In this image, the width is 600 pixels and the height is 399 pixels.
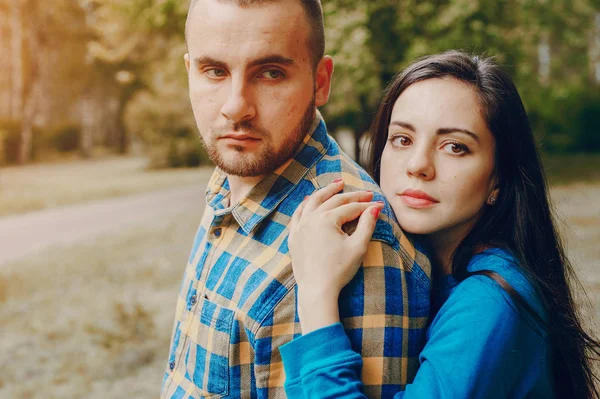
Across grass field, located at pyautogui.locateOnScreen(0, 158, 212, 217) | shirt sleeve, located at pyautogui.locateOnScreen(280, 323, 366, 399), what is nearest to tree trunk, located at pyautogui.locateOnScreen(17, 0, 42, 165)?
grass field, located at pyautogui.locateOnScreen(0, 158, 212, 217)

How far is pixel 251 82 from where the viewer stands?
1403 mm

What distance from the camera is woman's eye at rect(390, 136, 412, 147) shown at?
159cm

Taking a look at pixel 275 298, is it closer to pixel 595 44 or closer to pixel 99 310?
pixel 99 310

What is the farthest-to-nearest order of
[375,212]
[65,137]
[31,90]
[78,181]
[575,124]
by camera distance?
1. [575,124]
2. [78,181]
3. [65,137]
4. [31,90]
5. [375,212]

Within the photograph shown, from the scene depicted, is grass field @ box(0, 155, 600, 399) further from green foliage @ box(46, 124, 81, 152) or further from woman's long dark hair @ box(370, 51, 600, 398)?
green foliage @ box(46, 124, 81, 152)

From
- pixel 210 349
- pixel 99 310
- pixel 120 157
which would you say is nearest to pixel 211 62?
pixel 210 349

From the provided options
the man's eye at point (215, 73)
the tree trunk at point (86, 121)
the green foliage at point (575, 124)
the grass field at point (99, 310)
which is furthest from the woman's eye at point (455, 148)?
the green foliage at point (575, 124)

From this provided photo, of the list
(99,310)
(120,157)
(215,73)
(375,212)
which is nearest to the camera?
(375,212)

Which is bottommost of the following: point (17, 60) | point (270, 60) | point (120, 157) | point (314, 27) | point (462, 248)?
point (462, 248)

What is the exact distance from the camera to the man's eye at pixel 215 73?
1437 mm

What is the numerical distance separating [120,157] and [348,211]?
33.6 feet

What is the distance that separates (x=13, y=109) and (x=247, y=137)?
7585 millimetres

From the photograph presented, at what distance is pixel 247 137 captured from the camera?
56.0 inches

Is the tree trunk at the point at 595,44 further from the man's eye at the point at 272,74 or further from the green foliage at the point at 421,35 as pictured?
the man's eye at the point at 272,74
